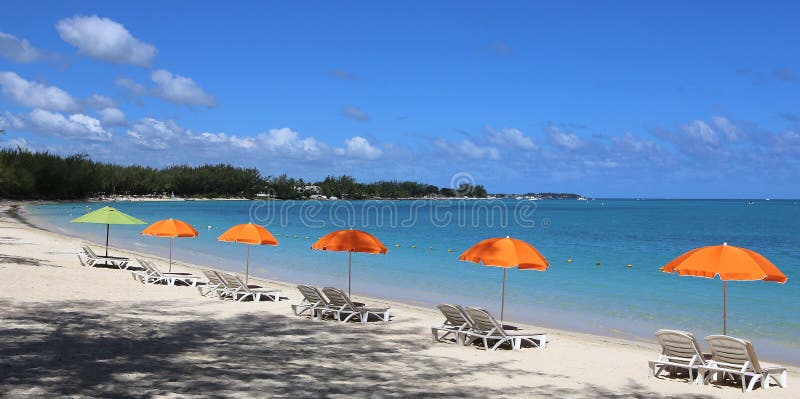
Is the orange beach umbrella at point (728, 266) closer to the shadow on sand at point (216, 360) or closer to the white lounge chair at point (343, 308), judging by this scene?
the shadow on sand at point (216, 360)

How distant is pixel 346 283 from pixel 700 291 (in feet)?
35.4

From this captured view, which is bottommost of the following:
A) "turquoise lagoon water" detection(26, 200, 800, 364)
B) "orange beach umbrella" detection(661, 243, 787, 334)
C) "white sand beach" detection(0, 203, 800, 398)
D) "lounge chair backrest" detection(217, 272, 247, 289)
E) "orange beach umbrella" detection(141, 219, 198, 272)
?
"turquoise lagoon water" detection(26, 200, 800, 364)

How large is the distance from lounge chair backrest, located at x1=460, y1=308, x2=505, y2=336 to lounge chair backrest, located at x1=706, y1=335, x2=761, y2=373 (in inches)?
112

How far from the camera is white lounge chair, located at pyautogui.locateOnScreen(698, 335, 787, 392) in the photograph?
7.87 m

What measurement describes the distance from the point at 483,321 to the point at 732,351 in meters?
3.36

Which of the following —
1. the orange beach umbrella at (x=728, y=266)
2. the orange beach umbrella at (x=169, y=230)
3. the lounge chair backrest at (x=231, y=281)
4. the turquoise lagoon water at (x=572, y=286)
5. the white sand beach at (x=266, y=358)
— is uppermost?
the orange beach umbrella at (x=728, y=266)

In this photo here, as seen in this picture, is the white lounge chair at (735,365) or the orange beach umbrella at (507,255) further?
the orange beach umbrella at (507,255)

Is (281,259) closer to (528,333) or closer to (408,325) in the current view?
(408,325)

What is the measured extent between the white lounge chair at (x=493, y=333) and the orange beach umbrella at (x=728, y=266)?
2428 mm

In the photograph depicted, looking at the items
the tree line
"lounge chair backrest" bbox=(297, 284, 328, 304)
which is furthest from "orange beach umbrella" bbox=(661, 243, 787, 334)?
the tree line

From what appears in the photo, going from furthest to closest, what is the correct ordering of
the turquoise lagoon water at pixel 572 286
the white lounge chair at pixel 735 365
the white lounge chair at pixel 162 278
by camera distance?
the white lounge chair at pixel 162 278, the turquoise lagoon water at pixel 572 286, the white lounge chair at pixel 735 365

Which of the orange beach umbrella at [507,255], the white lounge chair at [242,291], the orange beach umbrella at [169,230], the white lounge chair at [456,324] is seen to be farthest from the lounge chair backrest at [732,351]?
the orange beach umbrella at [169,230]

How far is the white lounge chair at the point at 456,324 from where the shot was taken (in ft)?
33.1

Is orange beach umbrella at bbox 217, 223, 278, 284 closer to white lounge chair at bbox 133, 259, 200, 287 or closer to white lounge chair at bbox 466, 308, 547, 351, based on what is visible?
white lounge chair at bbox 133, 259, 200, 287
